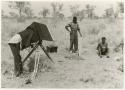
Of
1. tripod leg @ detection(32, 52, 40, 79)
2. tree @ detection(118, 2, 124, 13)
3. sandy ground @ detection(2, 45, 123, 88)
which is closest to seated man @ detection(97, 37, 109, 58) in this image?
sandy ground @ detection(2, 45, 123, 88)

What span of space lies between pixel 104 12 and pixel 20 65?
216 cm

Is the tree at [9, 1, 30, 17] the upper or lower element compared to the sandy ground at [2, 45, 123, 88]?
upper

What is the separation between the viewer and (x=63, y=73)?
7.75 m

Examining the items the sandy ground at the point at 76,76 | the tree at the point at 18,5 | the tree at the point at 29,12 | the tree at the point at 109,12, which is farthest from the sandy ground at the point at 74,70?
the tree at the point at 29,12

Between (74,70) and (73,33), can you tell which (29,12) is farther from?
(74,70)

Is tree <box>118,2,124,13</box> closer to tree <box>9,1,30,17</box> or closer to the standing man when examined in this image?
the standing man

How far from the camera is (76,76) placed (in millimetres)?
7633

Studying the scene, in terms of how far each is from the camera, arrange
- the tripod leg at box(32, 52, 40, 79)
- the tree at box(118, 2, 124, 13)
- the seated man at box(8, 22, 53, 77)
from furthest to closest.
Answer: the tree at box(118, 2, 124, 13) → the tripod leg at box(32, 52, 40, 79) → the seated man at box(8, 22, 53, 77)

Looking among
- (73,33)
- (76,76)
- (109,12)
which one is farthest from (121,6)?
(76,76)

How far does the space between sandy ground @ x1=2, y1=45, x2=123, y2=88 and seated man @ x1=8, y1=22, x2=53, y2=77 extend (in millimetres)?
249

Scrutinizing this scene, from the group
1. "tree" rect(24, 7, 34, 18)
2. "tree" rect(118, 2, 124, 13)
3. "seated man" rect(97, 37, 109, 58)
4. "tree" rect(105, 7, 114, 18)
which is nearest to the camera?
"tree" rect(118, 2, 124, 13)

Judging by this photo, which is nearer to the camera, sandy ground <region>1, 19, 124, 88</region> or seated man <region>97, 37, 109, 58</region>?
sandy ground <region>1, 19, 124, 88</region>

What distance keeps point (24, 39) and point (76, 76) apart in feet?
3.96

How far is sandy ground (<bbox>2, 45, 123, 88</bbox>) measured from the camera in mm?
7422
